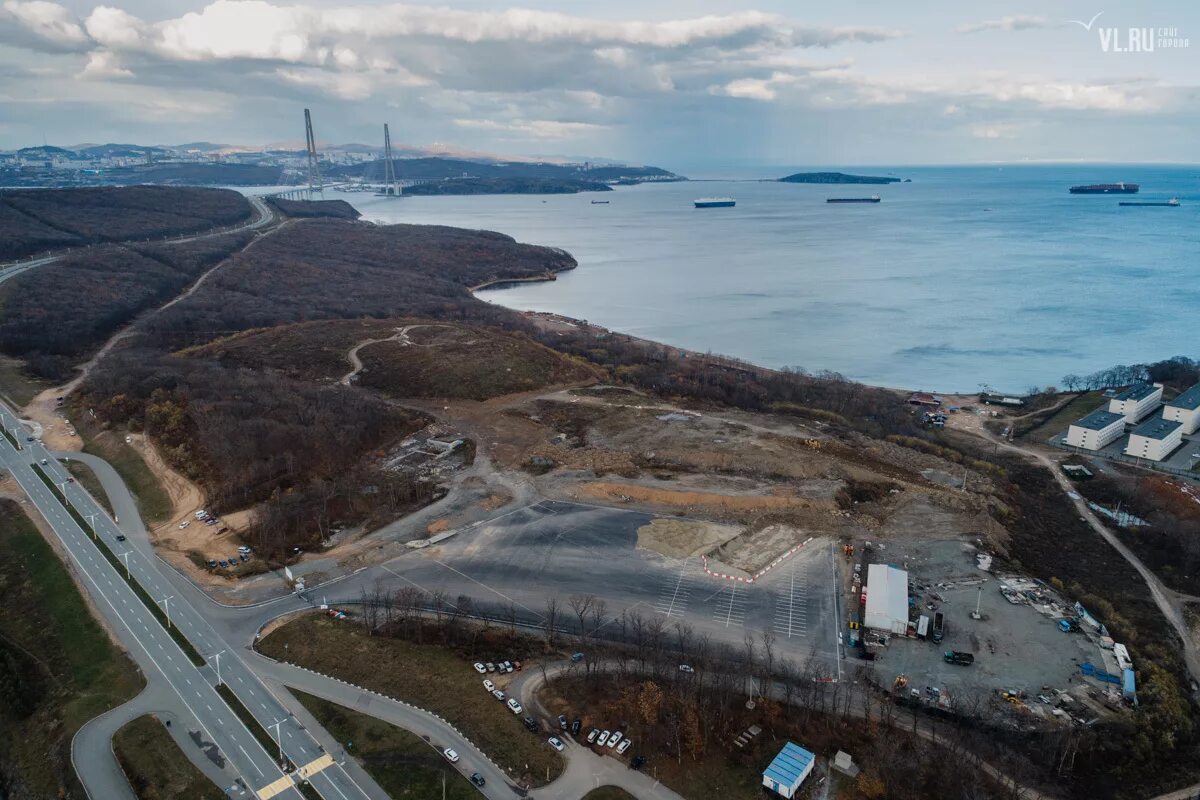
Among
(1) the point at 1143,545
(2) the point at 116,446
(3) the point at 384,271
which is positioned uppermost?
(3) the point at 384,271

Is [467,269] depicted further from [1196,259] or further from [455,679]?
[1196,259]

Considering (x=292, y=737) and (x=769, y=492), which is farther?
(x=769, y=492)

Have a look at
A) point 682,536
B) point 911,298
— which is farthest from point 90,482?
point 911,298

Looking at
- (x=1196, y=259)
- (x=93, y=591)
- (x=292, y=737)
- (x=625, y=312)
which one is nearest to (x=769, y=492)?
(x=292, y=737)

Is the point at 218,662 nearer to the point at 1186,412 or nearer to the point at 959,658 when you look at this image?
the point at 959,658

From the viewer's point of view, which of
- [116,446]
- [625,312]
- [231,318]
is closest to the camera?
[116,446]

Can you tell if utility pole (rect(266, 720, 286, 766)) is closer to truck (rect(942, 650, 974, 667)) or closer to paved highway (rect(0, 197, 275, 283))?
truck (rect(942, 650, 974, 667))

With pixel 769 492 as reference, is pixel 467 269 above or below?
above
